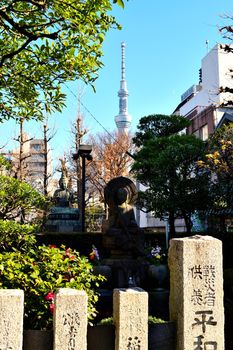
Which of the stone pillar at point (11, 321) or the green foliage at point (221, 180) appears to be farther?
the green foliage at point (221, 180)

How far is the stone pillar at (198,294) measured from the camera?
402cm

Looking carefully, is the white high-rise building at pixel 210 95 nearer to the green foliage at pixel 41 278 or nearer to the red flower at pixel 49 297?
the green foliage at pixel 41 278

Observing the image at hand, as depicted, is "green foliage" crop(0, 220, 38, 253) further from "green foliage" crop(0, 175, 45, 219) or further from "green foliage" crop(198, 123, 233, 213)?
"green foliage" crop(198, 123, 233, 213)

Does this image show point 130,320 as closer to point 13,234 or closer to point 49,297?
point 49,297

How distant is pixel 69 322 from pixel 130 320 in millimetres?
604

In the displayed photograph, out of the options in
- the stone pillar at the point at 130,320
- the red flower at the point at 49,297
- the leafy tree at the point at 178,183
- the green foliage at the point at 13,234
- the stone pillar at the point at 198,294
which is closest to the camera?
the stone pillar at the point at 130,320

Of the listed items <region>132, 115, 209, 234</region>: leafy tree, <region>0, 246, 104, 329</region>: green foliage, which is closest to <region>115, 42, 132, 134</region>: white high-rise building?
<region>132, 115, 209, 234</region>: leafy tree

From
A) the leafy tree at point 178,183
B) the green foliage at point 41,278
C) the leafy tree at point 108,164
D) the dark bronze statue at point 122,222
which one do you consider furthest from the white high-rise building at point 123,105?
the green foliage at point 41,278

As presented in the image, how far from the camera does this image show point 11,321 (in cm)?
349

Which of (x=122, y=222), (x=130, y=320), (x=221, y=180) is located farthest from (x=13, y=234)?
(x=221, y=180)

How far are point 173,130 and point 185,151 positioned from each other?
661 cm

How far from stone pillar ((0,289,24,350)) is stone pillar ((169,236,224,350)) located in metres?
1.64

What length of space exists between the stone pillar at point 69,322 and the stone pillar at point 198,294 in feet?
3.46

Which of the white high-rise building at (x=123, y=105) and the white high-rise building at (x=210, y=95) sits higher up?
the white high-rise building at (x=123, y=105)
